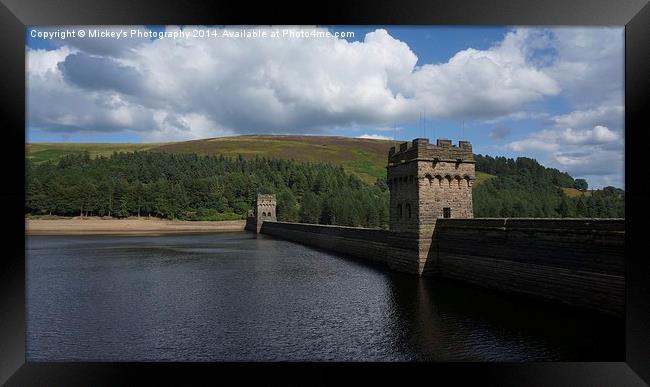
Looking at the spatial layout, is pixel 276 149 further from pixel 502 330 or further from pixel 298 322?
pixel 502 330

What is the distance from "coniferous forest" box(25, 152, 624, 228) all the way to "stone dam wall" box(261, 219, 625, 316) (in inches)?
1749

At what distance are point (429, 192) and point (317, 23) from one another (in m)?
17.3

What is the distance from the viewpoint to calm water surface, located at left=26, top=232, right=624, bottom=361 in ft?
39.6

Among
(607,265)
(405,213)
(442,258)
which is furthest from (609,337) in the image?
(405,213)

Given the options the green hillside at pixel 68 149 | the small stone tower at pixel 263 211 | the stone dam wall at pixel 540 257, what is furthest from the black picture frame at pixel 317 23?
the green hillside at pixel 68 149

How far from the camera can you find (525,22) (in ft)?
29.8

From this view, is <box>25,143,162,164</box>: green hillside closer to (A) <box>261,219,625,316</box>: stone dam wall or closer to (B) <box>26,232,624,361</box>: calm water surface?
(B) <box>26,232,624,361</box>: calm water surface

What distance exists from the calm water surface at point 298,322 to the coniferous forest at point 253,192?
161ft

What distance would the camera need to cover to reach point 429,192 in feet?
81.0

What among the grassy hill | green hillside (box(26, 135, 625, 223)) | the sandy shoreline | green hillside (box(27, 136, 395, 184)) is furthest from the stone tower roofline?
the grassy hill

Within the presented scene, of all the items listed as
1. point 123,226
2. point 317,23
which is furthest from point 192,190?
point 317,23

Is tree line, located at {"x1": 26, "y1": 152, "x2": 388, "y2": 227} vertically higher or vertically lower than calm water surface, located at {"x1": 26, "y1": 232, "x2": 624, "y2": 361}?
higher

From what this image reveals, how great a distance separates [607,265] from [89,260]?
35460 millimetres

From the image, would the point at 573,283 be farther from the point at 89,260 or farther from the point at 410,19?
the point at 89,260
